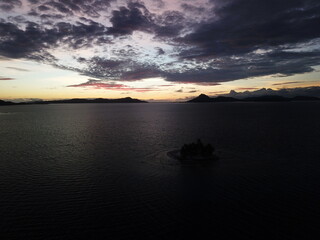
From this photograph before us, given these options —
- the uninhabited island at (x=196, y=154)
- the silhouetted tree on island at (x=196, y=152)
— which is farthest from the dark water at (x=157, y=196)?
the silhouetted tree on island at (x=196, y=152)

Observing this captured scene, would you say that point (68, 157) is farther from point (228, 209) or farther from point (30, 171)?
point (228, 209)

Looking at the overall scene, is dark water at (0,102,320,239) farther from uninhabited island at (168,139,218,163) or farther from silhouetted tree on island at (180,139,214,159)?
silhouetted tree on island at (180,139,214,159)

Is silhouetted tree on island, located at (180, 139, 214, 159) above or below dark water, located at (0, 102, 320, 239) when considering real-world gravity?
above

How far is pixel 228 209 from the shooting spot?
22250 mm

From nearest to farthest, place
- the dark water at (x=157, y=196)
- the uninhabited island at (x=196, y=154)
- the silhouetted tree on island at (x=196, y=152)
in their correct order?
the dark water at (x=157, y=196) < the uninhabited island at (x=196, y=154) < the silhouetted tree on island at (x=196, y=152)

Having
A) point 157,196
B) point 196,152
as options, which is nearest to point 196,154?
point 196,152

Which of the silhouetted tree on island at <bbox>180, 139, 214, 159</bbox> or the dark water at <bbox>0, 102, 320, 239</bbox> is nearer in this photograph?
the dark water at <bbox>0, 102, 320, 239</bbox>

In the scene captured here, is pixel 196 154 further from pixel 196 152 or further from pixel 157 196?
pixel 157 196

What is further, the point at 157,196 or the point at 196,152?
the point at 196,152

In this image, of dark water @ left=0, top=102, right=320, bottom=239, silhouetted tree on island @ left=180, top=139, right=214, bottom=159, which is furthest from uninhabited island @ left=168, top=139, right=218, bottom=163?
dark water @ left=0, top=102, right=320, bottom=239

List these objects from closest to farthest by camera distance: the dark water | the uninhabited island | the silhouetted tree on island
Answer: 1. the dark water
2. the uninhabited island
3. the silhouetted tree on island

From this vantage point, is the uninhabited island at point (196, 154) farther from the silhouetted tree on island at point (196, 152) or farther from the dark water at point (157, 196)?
the dark water at point (157, 196)

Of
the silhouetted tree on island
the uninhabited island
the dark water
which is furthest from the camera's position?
the silhouetted tree on island

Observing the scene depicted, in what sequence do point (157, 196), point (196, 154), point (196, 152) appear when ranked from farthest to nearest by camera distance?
point (196, 152) < point (196, 154) < point (157, 196)
